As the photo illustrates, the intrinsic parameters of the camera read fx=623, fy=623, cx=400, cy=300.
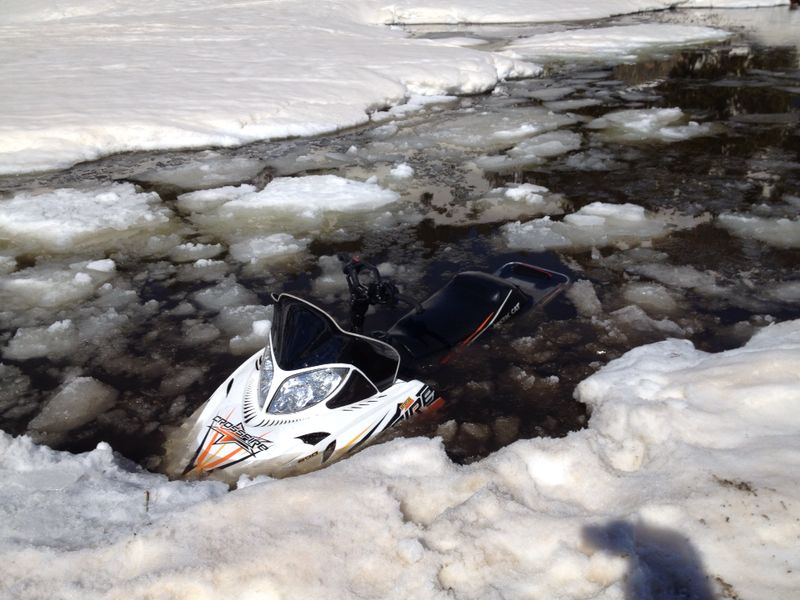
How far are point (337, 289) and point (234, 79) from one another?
27.8ft

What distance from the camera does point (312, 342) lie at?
3.26 metres

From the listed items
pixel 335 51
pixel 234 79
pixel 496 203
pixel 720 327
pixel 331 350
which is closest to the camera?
pixel 331 350

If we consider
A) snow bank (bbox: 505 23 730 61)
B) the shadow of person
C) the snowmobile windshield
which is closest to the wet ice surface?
the snowmobile windshield

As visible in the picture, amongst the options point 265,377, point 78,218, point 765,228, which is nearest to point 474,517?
point 265,377

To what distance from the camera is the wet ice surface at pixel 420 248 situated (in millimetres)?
4142

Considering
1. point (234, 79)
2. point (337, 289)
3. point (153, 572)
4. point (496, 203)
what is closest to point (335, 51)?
point (234, 79)

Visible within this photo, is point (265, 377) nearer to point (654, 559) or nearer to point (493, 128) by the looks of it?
point (654, 559)

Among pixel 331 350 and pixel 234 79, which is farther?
pixel 234 79

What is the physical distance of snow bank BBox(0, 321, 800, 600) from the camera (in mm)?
2539

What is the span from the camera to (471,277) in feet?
15.4

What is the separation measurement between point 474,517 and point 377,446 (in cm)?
77

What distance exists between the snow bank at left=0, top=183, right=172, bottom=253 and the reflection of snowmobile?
12.1ft

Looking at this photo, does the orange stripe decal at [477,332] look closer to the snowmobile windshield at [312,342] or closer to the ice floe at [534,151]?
the snowmobile windshield at [312,342]

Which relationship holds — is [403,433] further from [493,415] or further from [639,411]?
[639,411]
